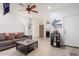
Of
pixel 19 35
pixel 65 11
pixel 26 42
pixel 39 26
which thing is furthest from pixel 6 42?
pixel 65 11

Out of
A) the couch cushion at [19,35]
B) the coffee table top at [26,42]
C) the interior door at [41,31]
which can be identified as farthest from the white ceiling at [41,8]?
the coffee table top at [26,42]

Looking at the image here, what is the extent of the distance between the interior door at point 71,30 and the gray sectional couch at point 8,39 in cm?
112

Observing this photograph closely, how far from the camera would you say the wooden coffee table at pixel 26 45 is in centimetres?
196

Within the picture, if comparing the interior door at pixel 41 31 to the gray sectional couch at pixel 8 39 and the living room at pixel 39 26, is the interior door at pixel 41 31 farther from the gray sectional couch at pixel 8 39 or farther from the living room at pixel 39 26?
the gray sectional couch at pixel 8 39

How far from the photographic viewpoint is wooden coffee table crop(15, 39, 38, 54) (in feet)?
6.43

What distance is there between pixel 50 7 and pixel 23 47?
116 cm

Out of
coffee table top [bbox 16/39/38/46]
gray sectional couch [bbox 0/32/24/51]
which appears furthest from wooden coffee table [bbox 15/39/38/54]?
gray sectional couch [bbox 0/32/24/51]

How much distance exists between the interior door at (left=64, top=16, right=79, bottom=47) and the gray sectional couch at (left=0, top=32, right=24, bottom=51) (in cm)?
112

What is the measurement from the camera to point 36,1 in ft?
6.54

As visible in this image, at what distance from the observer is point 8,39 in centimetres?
209

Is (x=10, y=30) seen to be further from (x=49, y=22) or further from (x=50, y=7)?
(x=50, y=7)

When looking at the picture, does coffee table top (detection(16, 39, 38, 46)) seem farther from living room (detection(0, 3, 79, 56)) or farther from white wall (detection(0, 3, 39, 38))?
white wall (detection(0, 3, 39, 38))

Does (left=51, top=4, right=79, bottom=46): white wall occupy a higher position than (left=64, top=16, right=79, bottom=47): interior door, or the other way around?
(left=51, top=4, right=79, bottom=46): white wall

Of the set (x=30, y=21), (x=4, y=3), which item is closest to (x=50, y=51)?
(x=30, y=21)
